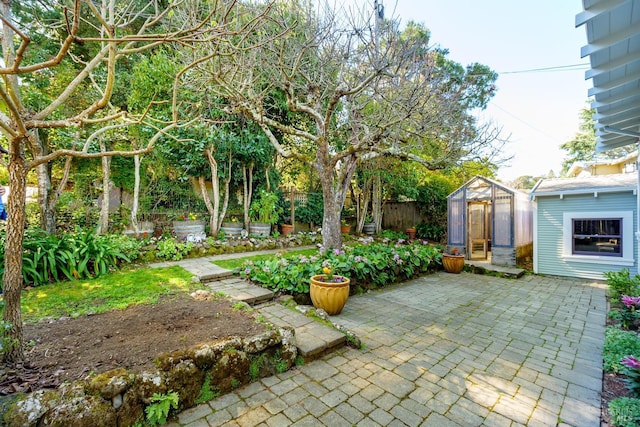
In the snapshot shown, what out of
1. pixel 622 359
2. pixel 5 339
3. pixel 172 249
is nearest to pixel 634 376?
pixel 622 359

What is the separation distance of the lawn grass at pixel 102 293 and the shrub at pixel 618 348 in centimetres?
515

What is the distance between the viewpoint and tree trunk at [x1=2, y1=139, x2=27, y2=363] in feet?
6.92

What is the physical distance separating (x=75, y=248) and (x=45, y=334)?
281 centimetres

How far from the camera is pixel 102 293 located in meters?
4.04

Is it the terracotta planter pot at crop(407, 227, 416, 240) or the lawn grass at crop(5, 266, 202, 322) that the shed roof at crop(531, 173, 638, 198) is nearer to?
the terracotta planter pot at crop(407, 227, 416, 240)

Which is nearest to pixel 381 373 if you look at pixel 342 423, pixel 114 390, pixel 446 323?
pixel 342 423

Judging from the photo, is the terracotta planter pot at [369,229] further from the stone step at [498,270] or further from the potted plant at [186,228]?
the potted plant at [186,228]

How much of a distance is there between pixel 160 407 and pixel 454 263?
23.9ft

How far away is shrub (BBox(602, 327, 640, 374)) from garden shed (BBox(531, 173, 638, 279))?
432cm

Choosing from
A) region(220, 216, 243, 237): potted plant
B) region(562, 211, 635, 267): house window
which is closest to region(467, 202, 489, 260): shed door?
region(562, 211, 635, 267): house window

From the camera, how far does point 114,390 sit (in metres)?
1.90

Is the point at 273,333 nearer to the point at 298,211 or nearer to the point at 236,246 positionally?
the point at 236,246

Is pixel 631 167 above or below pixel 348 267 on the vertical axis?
above

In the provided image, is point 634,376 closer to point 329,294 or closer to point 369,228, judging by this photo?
point 329,294
